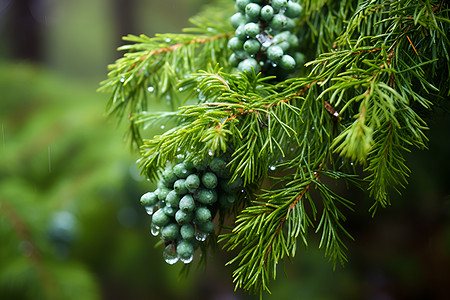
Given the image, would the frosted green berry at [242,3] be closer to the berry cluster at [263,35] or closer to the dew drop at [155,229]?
the berry cluster at [263,35]

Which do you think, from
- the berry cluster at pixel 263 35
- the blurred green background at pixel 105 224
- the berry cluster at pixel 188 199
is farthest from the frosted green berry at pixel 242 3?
the blurred green background at pixel 105 224

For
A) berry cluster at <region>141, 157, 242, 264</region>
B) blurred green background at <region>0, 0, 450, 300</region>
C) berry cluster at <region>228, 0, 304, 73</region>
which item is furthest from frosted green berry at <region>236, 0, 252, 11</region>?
blurred green background at <region>0, 0, 450, 300</region>

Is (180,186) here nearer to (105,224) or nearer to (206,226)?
(206,226)

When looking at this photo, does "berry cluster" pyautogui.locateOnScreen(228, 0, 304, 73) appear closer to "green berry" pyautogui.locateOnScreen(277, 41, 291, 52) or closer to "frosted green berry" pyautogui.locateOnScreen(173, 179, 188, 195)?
"green berry" pyautogui.locateOnScreen(277, 41, 291, 52)

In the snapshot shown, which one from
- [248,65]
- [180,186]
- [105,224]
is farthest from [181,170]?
[105,224]

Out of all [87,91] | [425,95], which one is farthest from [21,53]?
[425,95]

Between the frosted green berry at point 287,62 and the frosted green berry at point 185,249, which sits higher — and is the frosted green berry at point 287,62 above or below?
above

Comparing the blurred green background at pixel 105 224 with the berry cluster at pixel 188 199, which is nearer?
the berry cluster at pixel 188 199
